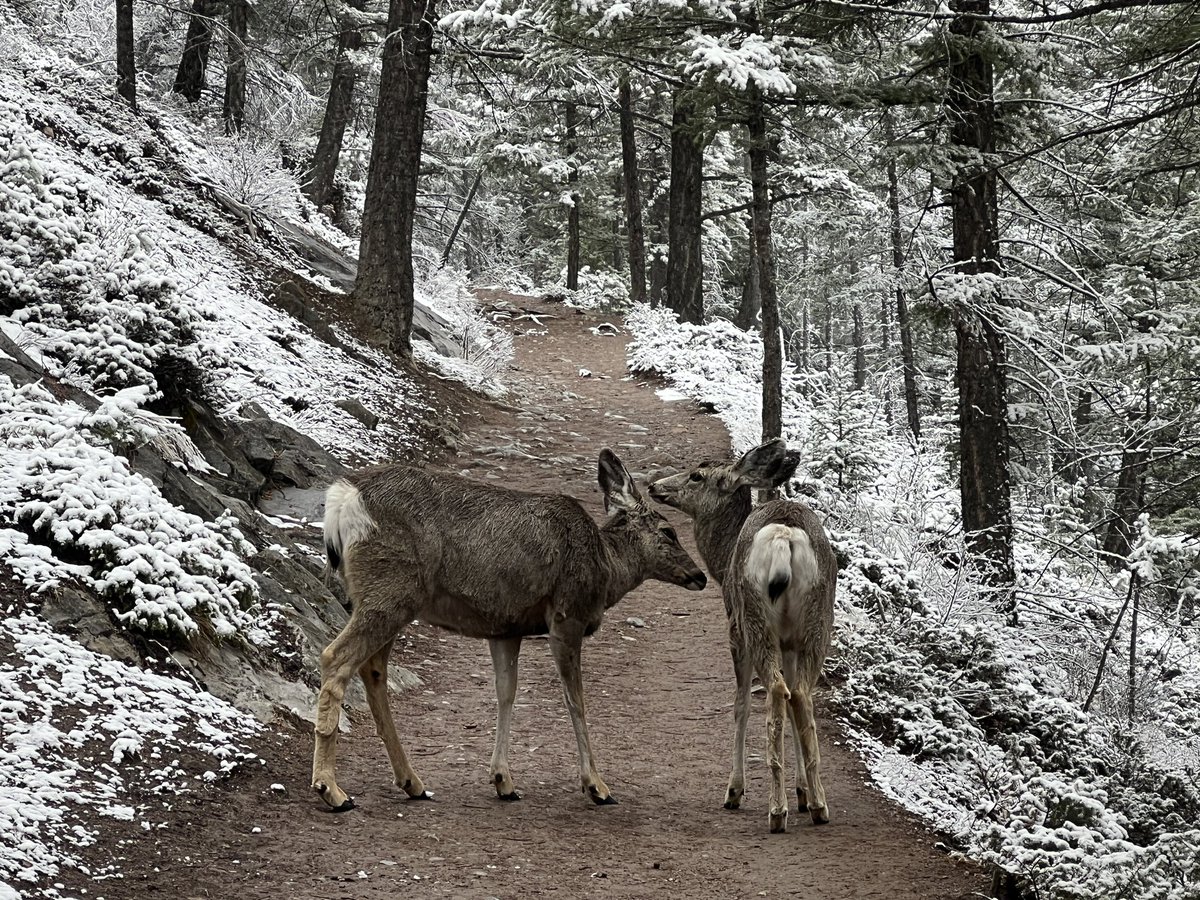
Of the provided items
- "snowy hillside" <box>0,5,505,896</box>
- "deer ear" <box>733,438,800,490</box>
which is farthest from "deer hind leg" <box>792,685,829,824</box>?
"snowy hillside" <box>0,5,505,896</box>

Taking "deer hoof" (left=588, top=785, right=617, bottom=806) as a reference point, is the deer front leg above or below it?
→ above

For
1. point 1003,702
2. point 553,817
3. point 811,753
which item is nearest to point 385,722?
point 553,817

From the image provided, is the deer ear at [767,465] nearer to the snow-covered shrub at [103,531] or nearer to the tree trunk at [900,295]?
the snow-covered shrub at [103,531]

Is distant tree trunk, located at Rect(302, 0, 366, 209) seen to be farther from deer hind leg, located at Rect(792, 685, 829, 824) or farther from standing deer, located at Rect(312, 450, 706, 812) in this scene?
deer hind leg, located at Rect(792, 685, 829, 824)

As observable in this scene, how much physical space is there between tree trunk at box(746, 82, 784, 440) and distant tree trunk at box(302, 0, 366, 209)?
13.0 meters

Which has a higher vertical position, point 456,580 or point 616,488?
point 616,488

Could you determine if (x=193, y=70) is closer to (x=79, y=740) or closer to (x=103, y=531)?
(x=103, y=531)

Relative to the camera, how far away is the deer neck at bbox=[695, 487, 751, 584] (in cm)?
901

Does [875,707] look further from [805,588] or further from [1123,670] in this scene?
[1123,670]

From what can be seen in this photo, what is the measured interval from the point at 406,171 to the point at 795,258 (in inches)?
1813

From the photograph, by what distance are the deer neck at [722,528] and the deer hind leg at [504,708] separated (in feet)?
7.12

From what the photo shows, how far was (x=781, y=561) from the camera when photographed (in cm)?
698

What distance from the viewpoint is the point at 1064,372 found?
13.5 meters

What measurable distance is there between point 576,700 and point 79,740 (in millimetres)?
2883
